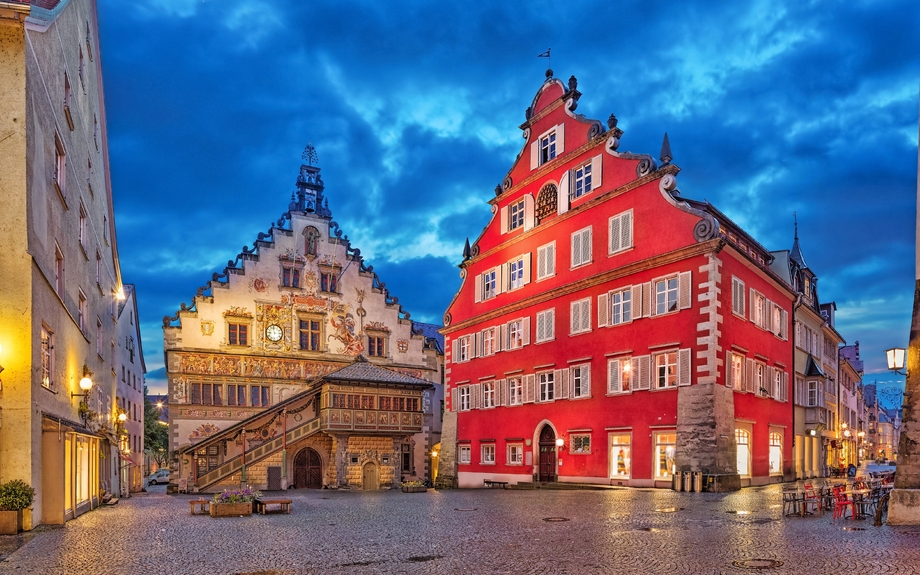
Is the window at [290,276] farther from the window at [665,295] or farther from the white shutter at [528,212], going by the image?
the window at [665,295]

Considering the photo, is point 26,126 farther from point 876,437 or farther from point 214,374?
point 876,437

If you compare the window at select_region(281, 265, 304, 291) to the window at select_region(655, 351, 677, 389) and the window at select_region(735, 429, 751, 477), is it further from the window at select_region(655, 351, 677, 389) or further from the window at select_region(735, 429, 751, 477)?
the window at select_region(735, 429, 751, 477)

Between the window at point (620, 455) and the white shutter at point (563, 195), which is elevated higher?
the white shutter at point (563, 195)

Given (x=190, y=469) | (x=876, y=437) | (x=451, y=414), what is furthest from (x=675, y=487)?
(x=876, y=437)

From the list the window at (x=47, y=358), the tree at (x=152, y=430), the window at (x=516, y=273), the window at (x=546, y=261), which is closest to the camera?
the window at (x=47, y=358)

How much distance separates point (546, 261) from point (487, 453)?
1111 cm

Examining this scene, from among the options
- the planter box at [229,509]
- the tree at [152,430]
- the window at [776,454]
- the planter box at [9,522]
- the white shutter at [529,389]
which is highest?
the white shutter at [529,389]

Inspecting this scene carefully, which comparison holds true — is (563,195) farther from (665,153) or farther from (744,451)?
(744,451)

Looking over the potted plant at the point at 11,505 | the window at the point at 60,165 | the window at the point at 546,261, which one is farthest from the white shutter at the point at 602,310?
the potted plant at the point at 11,505

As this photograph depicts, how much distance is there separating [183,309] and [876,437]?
123271 mm

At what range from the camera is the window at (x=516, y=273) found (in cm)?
3731

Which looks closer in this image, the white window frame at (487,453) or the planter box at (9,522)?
the planter box at (9,522)

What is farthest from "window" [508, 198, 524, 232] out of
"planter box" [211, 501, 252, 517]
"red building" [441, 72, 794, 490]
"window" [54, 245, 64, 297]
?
"window" [54, 245, 64, 297]

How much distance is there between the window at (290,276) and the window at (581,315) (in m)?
20.7
